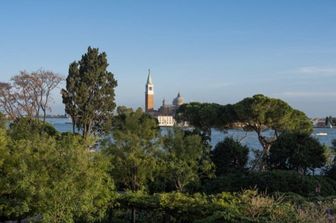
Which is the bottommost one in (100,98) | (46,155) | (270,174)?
(270,174)

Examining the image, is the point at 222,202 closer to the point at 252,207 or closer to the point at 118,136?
the point at 252,207

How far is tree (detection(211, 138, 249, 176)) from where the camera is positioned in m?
34.2

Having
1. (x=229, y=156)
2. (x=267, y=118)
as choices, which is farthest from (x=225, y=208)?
(x=267, y=118)

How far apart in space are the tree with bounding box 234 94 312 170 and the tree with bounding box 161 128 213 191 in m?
5.08

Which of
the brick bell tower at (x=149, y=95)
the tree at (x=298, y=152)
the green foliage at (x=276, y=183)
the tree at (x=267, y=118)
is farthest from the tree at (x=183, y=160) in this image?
the brick bell tower at (x=149, y=95)

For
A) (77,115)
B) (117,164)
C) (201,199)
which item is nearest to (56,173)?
→ (201,199)

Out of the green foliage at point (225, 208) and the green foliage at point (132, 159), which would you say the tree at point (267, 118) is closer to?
the green foliage at point (132, 159)

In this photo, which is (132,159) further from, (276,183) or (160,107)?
(160,107)

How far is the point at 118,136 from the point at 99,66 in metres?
20.0

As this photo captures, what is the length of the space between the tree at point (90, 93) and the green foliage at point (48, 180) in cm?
3310

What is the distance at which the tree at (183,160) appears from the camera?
27953 millimetres

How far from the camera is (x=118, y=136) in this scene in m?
29.5

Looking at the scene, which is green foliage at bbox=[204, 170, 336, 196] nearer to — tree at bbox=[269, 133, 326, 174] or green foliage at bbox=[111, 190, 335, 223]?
tree at bbox=[269, 133, 326, 174]

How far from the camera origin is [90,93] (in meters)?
48.4
